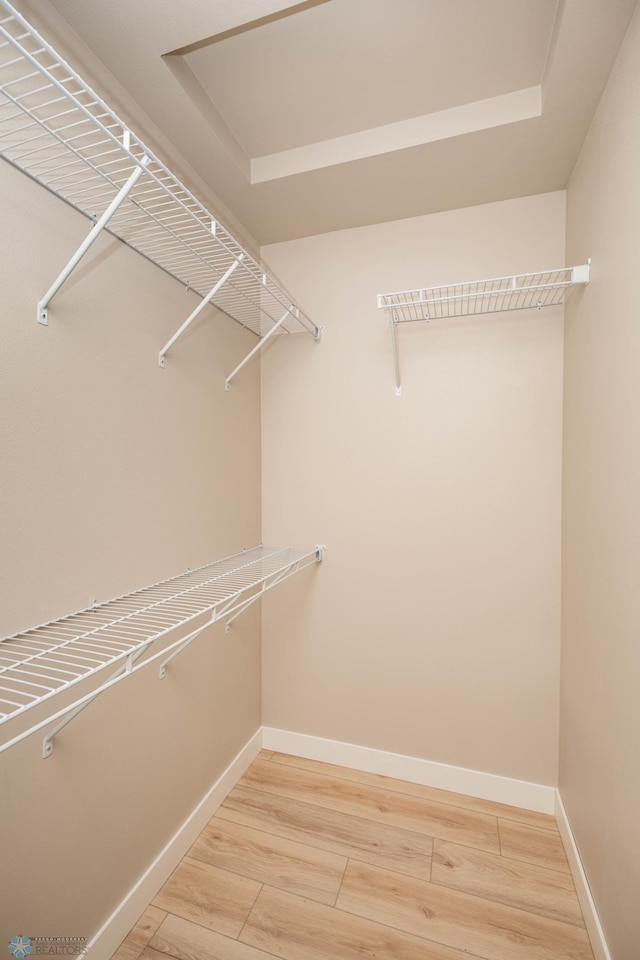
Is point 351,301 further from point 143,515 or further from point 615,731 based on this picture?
point 615,731

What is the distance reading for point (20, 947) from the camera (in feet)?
3.09

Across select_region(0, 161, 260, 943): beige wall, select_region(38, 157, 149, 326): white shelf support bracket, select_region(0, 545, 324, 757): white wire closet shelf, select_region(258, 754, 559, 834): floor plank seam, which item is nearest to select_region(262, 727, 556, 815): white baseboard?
select_region(258, 754, 559, 834): floor plank seam

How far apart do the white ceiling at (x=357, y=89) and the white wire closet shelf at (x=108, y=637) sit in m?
1.39

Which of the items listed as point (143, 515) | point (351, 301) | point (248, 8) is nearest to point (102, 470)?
point (143, 515)

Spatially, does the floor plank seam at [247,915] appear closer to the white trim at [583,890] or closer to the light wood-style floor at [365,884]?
the light wood-style floor at [365,884]

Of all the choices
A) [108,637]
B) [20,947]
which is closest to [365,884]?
[20,947]

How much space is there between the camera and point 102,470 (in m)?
1.19

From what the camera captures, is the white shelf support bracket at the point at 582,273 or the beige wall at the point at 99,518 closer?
the beige wall at the point at 99,518

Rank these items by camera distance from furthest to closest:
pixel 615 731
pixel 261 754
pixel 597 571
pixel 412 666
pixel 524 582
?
1. pixel 261 754
2. pixel 412 666
3. pixel 524 582
4. pixel 597 571
5. pixel 615 731

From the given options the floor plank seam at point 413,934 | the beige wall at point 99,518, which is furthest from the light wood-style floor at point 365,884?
the beige wall at point 99,518

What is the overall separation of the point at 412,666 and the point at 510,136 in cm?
200

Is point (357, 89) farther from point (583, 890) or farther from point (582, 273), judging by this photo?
point (583, 890)

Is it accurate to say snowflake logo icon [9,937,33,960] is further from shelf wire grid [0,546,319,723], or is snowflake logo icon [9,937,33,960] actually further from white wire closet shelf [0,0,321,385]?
white wire closet shelf [0,0,321,385]

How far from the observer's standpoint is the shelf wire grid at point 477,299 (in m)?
1.66
